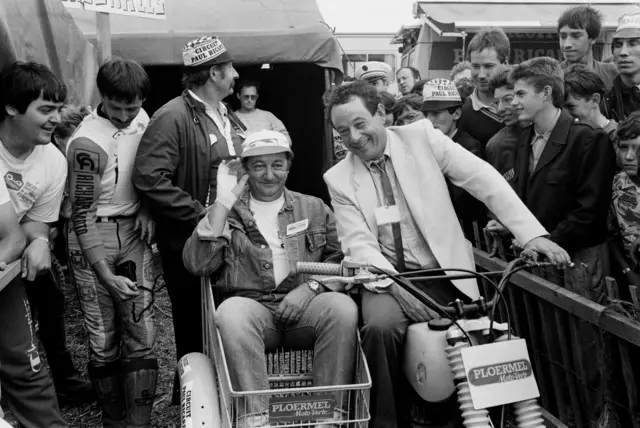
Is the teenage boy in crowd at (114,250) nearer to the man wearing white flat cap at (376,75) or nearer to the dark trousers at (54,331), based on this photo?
the dark trousers at (54,331)

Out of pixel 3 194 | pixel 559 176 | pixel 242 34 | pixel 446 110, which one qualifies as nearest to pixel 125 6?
pixel 242 34

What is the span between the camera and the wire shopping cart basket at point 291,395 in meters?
3.04

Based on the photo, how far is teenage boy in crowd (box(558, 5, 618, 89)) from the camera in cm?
557

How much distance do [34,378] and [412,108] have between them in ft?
12.7

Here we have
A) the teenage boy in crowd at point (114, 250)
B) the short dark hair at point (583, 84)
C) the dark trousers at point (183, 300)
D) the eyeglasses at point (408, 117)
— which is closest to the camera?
the teenage boy in crowd at point (114, 250)

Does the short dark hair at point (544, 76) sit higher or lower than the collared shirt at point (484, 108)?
higher

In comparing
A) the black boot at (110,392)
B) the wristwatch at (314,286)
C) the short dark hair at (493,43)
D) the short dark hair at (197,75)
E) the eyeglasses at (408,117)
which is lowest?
the black boot at (110,392)

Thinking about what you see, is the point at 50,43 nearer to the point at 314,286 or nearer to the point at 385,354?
the point at 314,286

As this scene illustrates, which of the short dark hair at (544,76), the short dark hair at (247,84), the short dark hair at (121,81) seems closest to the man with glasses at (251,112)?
the short dark hair at (247,84)

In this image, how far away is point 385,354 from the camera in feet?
11.0

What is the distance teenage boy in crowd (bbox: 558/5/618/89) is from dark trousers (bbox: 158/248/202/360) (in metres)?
3.04

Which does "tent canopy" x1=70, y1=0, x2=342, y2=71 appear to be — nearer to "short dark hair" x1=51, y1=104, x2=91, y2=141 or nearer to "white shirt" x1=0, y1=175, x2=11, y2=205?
"short dark hair" x1=51, y1=104, x2=91, y2=141

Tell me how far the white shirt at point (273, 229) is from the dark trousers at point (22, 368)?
1211mm

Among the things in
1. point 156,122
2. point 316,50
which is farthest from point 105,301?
point 316,50
